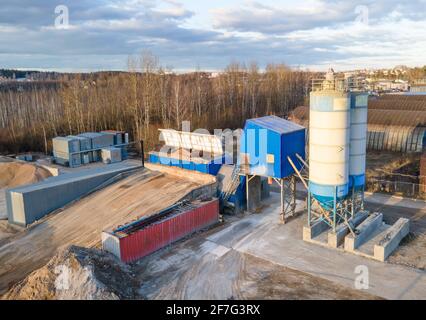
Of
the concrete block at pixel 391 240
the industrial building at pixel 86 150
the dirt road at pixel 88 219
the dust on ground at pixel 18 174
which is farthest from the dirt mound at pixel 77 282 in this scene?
the industrial building at pixel 86 150

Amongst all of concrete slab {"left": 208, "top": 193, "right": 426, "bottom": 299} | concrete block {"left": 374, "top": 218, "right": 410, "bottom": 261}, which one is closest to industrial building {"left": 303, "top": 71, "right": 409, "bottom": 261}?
concrete block {"left": 374, "top": 218, "right": 410, "bottom": 261}

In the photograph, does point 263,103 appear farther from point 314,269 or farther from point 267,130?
point 314,269

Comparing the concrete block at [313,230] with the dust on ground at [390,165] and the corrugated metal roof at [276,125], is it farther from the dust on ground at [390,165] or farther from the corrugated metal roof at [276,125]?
the dust on ground at [390,165]

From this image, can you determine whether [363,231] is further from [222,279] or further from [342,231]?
[222,279]

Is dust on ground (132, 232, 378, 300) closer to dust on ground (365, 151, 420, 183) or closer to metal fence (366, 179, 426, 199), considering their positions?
metal fence (366, 179, 426, 199)

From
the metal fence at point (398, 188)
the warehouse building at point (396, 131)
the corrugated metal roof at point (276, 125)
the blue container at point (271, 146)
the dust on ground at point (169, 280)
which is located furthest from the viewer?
the warehouse building at point (396, 131)
